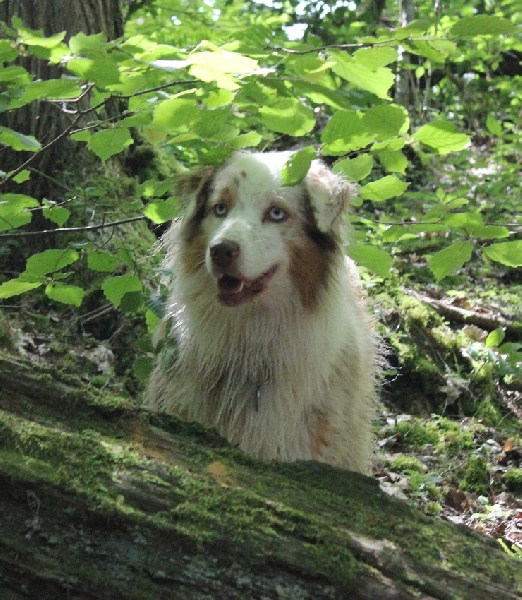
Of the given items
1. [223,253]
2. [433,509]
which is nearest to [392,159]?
[223,253]

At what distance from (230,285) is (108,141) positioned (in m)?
1.14

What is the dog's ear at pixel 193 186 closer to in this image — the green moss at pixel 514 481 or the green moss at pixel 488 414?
the green moss at pixel 514 481

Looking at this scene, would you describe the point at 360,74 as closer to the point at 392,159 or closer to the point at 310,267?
the point at 392,159

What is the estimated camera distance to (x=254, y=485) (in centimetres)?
207

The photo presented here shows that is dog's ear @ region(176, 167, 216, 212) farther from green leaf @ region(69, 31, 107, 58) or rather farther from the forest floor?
green leaf @ region(69, 31, 107, 58)

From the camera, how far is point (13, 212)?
2781mm

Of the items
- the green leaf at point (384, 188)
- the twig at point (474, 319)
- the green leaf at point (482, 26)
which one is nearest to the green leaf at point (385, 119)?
the green leaf at point (482, 26)

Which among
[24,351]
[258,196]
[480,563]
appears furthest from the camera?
[24,351]

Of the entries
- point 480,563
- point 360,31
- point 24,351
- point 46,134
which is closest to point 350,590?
point 480,563

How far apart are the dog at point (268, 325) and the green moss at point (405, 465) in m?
0.73

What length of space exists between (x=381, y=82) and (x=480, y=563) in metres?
1.40

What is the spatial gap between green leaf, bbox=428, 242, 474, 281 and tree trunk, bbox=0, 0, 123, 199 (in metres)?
3.46

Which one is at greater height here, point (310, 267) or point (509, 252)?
point (509, 252)

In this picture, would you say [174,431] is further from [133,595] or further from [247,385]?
[247,385]
